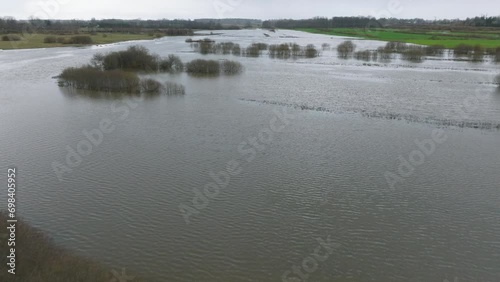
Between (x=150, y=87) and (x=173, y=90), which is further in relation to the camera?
(x=150, y=87)

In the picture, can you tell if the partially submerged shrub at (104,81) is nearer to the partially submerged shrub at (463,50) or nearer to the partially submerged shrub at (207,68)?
the partially submerged shrub at (207,68)

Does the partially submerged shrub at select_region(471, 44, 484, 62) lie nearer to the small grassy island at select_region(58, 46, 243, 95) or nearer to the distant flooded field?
the distant flooded field

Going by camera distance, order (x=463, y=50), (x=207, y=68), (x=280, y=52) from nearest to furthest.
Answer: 1. (x=207, y=68)
2. (x=280, y=52)
3. (x=463, y=50)

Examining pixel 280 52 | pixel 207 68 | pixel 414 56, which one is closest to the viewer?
pixel 207 68

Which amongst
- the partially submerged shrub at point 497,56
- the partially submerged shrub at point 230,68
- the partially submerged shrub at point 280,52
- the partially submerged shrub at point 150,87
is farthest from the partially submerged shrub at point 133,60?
the partially submerged shrub at point 497,56

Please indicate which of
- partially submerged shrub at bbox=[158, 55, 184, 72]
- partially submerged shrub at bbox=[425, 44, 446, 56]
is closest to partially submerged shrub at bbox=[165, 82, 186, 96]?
partially submerged shrub at bbox=[158, 55, 184, 72]

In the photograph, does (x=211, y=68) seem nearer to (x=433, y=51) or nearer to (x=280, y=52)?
(x=280, y=52)

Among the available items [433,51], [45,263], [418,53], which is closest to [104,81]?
[45,263]

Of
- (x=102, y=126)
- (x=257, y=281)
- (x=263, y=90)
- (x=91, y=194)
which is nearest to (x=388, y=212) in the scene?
(x=257, y=281)
